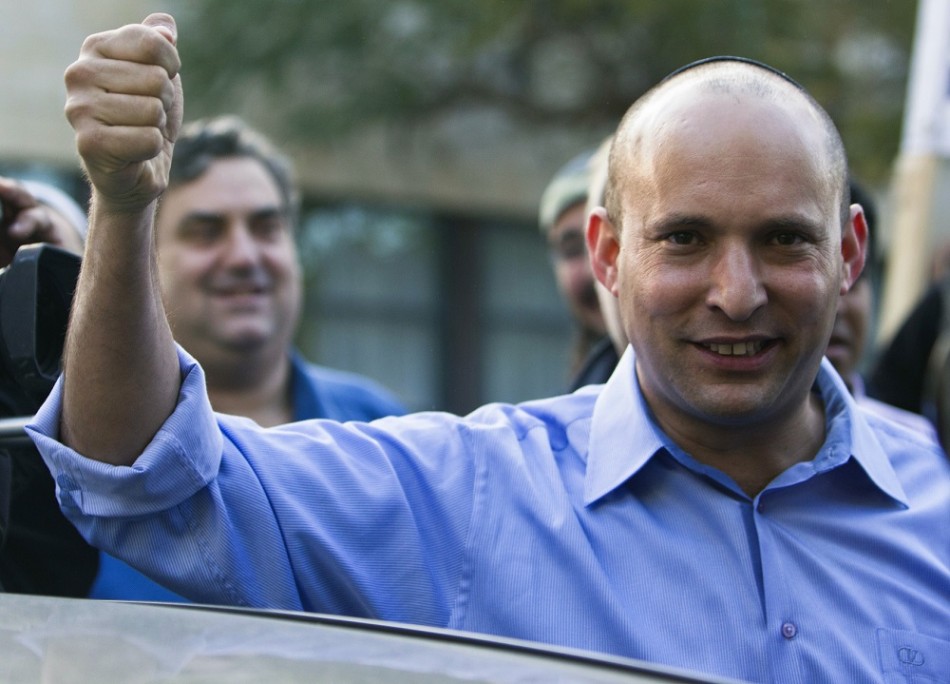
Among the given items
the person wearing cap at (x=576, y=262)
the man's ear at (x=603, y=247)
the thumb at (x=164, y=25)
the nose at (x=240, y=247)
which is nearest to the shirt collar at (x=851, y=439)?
the man's ear at (x=603, y=247)

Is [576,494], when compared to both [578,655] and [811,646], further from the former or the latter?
[578,655]

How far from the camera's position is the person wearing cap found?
3979 mm

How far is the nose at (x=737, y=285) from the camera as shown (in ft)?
7.16

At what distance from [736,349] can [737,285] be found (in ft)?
0.37

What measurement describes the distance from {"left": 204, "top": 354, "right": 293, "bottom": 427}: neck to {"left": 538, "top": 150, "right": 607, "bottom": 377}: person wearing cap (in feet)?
2.70

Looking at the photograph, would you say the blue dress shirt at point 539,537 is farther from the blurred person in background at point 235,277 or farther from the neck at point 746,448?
the blurred person in background at point 235,277

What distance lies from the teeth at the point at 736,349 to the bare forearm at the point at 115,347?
2.84 feet

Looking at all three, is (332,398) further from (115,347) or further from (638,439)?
(115,347)

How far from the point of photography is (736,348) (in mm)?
2240

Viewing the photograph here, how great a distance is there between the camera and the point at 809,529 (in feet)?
7.55

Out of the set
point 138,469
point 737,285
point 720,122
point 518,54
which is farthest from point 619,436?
point 518,54

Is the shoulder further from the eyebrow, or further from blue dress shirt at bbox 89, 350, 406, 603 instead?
the eyebrow

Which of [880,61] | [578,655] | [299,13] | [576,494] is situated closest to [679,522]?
[576,494]

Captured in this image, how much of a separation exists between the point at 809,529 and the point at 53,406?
1.21 meters
